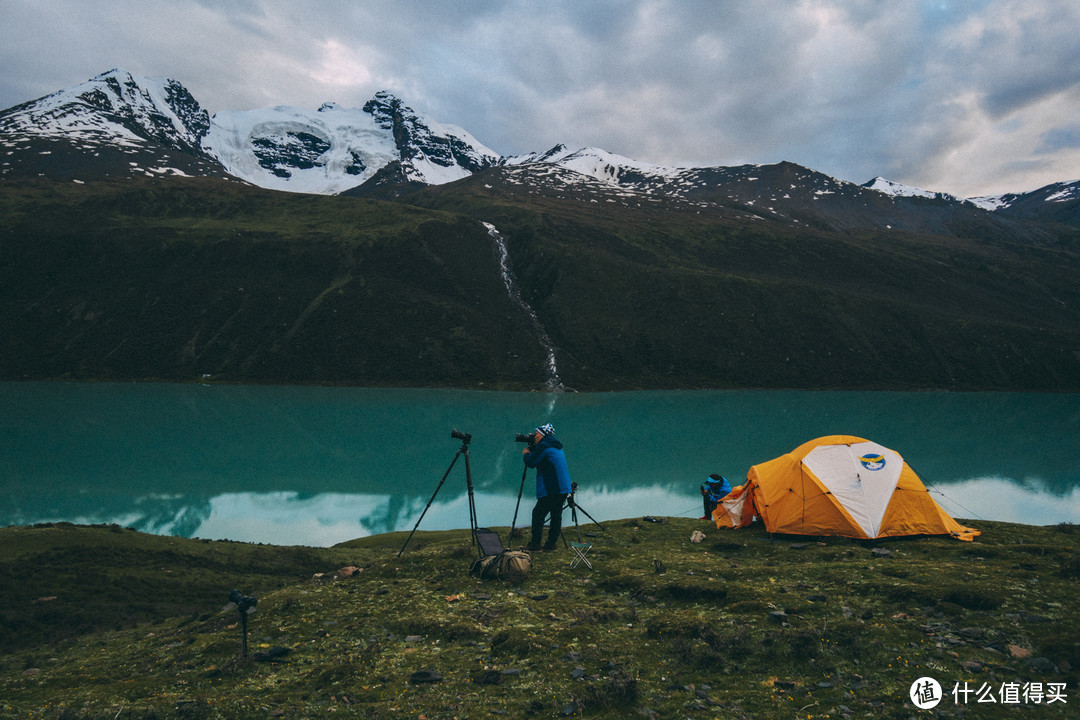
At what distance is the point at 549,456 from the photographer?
14508 mm

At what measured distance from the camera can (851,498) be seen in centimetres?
1694

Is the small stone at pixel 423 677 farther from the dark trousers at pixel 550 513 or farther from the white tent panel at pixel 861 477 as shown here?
the white tent panel at pixel 861 477

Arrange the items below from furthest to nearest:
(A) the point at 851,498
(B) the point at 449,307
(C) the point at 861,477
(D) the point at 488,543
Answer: (B) the point at 449,307
(C) the point at 861,477
(A) the point at 851,498
(D) the point at 488,543

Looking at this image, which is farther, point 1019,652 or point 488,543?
point 488,543

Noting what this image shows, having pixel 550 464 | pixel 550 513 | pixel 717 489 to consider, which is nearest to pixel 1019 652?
pixel 550 464

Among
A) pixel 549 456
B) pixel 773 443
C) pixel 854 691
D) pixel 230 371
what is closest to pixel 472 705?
pixel 854 691

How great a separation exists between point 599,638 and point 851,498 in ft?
36.2

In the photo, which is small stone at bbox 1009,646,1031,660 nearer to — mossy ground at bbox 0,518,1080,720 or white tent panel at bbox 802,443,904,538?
mossy ground at bbox 0,518,1080,720

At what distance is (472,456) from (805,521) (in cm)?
2951

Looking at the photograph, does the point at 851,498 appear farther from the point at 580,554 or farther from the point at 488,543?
the point at 488,543

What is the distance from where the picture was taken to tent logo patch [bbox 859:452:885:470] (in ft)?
56.8

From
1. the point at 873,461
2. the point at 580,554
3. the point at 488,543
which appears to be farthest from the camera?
the point at 873,461

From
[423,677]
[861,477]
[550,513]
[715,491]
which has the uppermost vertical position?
[861,477]

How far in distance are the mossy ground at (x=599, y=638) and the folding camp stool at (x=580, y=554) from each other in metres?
0.24
